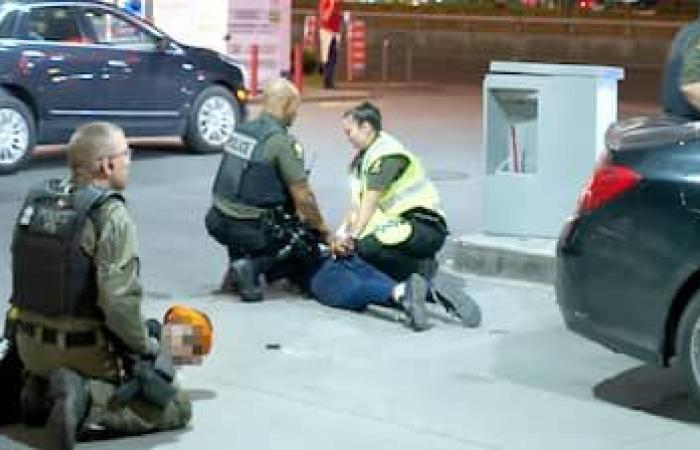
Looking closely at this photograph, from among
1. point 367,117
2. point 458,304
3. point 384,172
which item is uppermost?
point 367,117

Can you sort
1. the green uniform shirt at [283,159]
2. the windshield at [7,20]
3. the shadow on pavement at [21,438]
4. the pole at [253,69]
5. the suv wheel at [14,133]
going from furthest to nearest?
the pole at [253,69] < the windshield at [7,20] < the suv wheel at [14,133] < the green uniform shirt at [283,159] < the shadow on pavement at [21,438]

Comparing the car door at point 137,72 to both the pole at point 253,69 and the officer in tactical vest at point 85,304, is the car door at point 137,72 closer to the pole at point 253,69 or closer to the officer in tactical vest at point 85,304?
the pole at point 253,69

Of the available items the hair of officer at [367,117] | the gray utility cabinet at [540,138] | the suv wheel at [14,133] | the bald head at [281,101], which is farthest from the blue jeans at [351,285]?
the suv wheel at [14,133]

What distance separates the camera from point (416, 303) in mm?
8422

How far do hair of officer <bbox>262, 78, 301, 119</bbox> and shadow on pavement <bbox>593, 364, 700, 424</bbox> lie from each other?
8.76 ft

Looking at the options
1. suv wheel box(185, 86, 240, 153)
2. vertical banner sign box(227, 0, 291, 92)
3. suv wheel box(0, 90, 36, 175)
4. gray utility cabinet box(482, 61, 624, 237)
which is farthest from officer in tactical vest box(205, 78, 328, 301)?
vertical banner sign box(227, 0, 291, 92)

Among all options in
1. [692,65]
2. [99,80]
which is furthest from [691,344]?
[99,80]

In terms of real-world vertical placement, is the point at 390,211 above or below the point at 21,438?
above

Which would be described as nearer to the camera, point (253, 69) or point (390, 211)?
point (390, 211)

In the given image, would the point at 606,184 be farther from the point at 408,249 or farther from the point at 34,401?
the point at 34,401

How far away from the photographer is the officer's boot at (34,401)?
641 cm

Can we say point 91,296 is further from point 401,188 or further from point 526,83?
point 526,83

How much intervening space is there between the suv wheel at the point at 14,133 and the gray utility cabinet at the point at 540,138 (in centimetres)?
584

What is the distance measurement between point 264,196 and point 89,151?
2.78 meters
